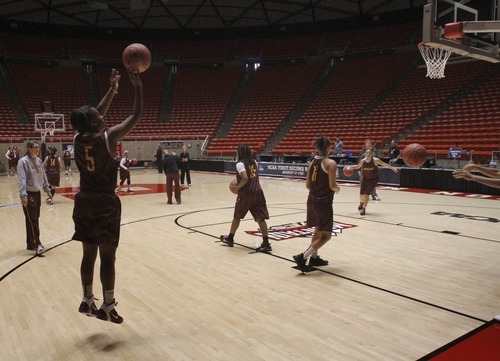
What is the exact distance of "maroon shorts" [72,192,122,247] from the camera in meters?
3.53

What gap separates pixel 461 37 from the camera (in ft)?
23.3

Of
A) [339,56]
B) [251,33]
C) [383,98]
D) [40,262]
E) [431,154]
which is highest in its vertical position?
[251,33]

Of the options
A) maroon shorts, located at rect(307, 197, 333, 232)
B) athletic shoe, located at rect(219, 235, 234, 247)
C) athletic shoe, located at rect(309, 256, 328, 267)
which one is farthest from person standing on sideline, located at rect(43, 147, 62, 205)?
maroon shorts, located at rect(307, 197, 333, 232)

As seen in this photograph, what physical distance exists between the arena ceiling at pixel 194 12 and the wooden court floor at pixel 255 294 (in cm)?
2152

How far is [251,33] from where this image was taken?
1246 inches

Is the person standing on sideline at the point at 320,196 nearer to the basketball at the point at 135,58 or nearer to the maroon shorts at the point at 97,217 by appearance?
the basketball at the point at 135,58

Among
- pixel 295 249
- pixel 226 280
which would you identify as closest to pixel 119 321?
pixel 226 280

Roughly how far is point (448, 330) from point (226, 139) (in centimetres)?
2360

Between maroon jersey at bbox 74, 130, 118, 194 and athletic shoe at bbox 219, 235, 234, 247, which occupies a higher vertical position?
maroon jersey at bbox 74, 130, 118, 194

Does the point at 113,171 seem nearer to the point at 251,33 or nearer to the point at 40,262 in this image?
the point at 40,262

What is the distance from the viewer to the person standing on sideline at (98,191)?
3.44 metres

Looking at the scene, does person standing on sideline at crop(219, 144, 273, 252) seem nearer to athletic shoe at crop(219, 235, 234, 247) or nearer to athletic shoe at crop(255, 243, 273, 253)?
athletic shoe at crop(255, 243, 273, 253)

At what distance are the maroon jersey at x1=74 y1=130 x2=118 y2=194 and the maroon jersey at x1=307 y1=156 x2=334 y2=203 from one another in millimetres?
2672

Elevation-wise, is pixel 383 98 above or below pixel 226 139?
above
